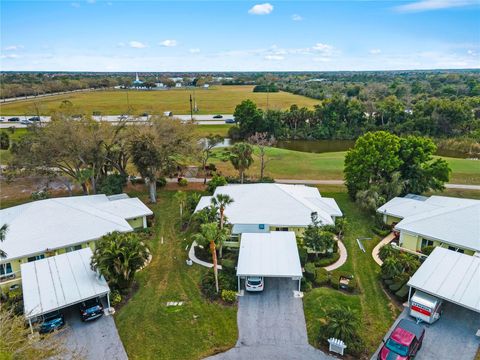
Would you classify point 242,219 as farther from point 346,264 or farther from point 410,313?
point 410,313

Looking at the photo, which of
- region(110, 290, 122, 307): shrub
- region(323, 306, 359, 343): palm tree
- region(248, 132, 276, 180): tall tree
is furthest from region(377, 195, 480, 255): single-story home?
region(110, 290, 122, 307): shrub

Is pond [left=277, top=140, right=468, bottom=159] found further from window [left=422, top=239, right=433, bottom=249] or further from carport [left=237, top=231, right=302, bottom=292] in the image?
carport [left=237, top=231, right=302, bottom=292]

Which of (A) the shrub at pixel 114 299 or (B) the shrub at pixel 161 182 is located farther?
(B) the shrub at pixel 161 182

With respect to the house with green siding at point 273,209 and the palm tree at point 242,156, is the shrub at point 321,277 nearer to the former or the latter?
the house with green siding at point 273,209

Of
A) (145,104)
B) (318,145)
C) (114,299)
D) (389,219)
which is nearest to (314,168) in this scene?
(389,219)

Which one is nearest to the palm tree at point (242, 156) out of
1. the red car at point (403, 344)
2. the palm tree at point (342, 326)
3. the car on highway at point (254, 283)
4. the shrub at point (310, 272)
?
the shrub at point (310, 272)
